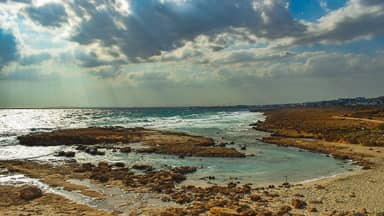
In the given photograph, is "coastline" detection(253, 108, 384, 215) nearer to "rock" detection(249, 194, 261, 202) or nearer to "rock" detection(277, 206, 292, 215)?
"rock" detection(277, 206, 292, 215)

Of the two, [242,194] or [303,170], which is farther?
[303,170]

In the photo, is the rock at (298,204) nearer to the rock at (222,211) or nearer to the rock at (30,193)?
the rock at (222,211)

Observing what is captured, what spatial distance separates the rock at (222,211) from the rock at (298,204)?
4587 mm

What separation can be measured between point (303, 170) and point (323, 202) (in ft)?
44.7

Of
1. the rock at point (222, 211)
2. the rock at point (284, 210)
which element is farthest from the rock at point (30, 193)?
the rock at point (284, 210)

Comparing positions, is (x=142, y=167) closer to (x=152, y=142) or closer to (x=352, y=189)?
(x=352, y=189)

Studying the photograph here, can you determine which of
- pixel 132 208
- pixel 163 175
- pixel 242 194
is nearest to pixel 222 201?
pixel 242 194

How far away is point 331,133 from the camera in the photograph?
229ft

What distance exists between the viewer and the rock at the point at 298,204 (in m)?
23.2

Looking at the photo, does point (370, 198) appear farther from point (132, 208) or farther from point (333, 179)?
point (132, 208)

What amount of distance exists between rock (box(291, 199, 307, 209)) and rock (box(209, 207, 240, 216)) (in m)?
4.59

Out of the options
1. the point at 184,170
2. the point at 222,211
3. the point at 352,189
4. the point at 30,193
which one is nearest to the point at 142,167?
the point at 184,170

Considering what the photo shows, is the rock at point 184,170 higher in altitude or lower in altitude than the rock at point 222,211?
lower

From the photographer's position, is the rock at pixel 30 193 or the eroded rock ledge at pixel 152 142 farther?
the eroded rock ledge at pixel 152 142
